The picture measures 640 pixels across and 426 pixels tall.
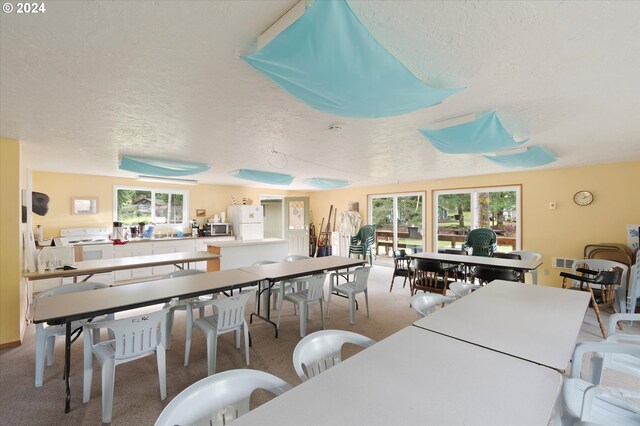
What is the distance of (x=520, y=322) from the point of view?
1.74 meters

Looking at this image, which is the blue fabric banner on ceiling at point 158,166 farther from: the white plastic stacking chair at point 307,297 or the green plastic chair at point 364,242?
the green plastic chair at point 364,242

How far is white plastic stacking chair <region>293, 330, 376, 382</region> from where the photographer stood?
1428mm

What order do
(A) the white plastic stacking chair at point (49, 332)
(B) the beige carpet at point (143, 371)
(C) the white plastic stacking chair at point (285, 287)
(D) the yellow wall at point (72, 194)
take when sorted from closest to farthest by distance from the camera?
(B) the beige carpet at point (143, 371), (A) the white plastic stacking chair at point (49, 332), (C) the white plastic stacking chair at point (285, 287), (D) the yellow wall at point (72, 194)

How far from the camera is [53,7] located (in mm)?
1199

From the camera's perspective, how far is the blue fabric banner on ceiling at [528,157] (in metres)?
3.62

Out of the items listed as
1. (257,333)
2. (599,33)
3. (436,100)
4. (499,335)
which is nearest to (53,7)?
(436,100)

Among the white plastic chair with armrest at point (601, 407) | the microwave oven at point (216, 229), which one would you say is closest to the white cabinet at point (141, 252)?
the microwave oven at point (216, 229)

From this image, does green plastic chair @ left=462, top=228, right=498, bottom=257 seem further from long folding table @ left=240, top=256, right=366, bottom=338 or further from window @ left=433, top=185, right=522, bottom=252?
long folding table @ left=240, top=256, right=366, bottom=338

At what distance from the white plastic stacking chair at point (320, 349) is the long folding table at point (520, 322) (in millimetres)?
484

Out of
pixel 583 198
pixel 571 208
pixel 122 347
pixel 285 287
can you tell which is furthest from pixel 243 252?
pixel 583 198

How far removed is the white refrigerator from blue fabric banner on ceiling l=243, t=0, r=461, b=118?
5.96 metres

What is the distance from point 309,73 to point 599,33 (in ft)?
4.93

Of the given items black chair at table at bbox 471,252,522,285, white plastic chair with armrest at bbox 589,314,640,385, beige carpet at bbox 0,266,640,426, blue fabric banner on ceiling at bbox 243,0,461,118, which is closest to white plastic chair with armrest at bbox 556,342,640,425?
white plastic chair with armrest at bbox 589,314,640,385

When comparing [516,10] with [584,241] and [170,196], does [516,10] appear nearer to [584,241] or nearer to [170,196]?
[584,241]
